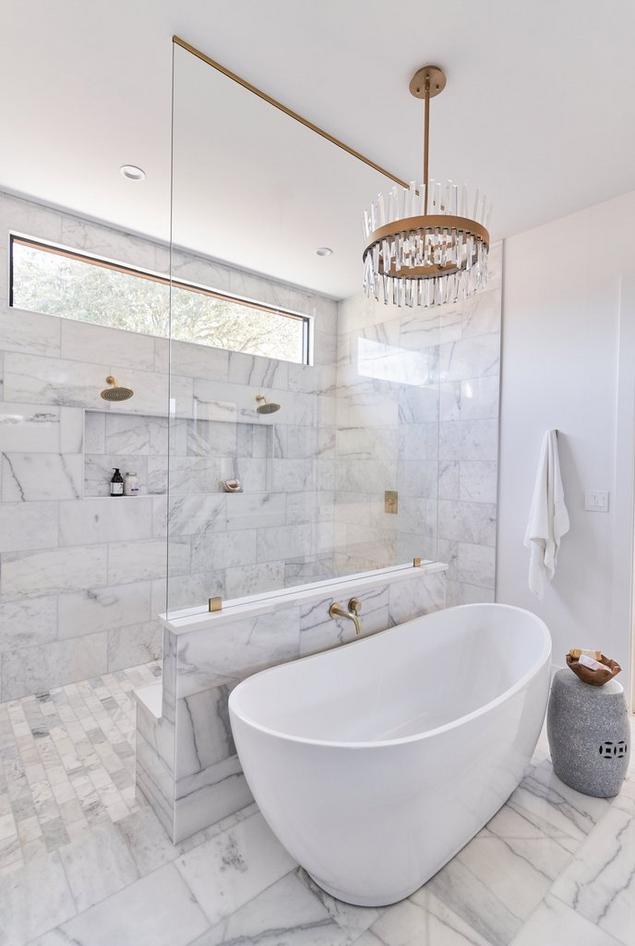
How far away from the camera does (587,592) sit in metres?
2.91

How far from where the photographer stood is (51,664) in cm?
290

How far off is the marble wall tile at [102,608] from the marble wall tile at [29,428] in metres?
0.91

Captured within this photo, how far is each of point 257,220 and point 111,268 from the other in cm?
133

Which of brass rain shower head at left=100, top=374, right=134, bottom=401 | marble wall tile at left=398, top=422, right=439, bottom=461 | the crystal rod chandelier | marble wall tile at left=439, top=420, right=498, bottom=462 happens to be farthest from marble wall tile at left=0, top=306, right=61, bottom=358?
marble wall tile at left=439, top=420, right=498, bottom=462

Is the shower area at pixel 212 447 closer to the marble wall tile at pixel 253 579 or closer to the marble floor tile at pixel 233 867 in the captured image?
the marble wall tile at pixel 253 579

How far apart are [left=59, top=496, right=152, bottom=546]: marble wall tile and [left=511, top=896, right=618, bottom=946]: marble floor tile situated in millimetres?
2695

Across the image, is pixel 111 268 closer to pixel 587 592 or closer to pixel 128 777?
pixel 128 777

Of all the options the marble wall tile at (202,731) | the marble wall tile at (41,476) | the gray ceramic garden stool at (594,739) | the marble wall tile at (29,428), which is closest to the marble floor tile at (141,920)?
the marble wall tile at (202,731)

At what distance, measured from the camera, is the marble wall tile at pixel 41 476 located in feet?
8.95

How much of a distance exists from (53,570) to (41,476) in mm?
567

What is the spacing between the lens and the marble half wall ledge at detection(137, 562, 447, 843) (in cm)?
176

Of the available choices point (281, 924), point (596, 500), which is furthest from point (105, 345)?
point (596, 500)

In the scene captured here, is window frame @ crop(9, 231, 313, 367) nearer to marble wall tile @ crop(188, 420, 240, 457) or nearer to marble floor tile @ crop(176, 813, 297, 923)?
marble wall tile @ crop(188, 420, 240, 457)

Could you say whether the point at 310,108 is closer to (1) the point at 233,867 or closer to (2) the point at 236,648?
(2) the point at 236,648
